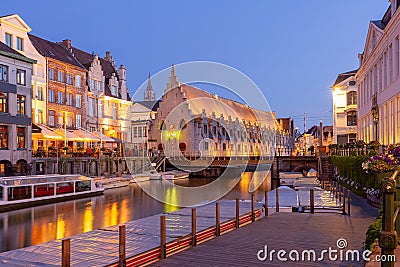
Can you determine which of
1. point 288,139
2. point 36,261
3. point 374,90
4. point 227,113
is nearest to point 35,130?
point 374,90

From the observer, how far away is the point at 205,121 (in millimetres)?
75938

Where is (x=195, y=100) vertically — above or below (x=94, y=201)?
above

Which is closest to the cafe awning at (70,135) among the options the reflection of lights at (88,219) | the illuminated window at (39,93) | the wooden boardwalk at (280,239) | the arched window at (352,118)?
the illuminated window at (39,93)

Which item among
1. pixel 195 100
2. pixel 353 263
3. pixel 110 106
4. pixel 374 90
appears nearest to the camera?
pixel 353 263

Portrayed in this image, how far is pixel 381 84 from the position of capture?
33.5m

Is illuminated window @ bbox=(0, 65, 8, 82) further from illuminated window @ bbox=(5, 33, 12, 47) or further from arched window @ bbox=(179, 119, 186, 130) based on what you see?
arched window @ bbox=(179, 119, 186, 130)

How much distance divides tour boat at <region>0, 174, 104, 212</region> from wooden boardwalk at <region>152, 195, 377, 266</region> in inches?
726

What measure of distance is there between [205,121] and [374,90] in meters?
41.1

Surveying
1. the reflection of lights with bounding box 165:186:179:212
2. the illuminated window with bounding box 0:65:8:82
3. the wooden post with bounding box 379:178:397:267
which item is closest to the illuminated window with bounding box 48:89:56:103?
the illuminated window with bounding box 0:65:8:82

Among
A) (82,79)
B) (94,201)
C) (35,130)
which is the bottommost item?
(94,201)

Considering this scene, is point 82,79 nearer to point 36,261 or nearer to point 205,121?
point 205,121

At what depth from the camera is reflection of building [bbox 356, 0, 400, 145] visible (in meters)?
27.9

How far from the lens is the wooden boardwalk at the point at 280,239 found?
32.6 feet

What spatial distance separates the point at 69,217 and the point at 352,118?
39878 mm
